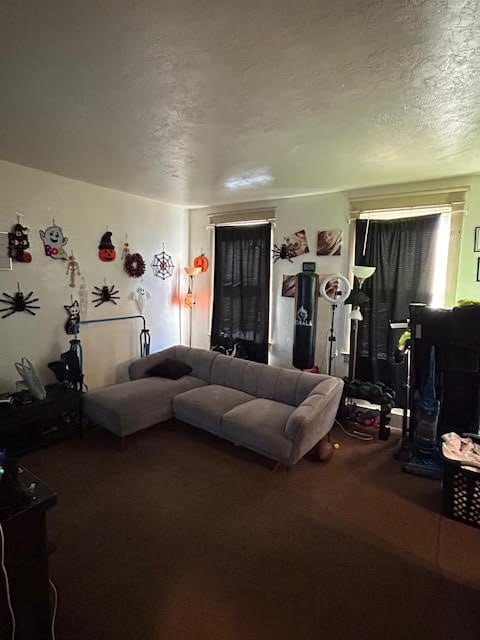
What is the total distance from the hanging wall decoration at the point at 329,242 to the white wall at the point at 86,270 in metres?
2.12

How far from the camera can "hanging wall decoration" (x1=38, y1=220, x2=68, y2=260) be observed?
11.5 feet

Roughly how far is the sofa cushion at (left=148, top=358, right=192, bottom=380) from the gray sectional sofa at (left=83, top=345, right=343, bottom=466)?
0.19 feet

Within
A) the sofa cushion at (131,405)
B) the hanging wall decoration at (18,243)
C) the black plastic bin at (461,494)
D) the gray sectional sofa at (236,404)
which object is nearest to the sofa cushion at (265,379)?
the gray sectional sofa at (236,404)

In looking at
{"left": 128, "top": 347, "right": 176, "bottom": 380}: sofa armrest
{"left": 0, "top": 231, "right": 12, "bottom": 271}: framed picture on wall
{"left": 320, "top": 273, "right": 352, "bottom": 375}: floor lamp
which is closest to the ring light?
{"left": 320, "top": 273, "right": 352, "bottom": 375}: floor lamp

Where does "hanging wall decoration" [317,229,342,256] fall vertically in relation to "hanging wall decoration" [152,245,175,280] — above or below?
above

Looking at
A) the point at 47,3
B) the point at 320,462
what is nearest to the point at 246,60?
the point at 47,3

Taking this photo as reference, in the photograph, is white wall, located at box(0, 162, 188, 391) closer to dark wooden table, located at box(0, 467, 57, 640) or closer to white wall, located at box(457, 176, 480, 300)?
dark wooden table, located at box(0, 467, 57, 640)

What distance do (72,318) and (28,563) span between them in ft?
9.66

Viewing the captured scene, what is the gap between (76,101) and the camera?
1.94 meters

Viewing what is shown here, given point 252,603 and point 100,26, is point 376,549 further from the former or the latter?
point 100,26

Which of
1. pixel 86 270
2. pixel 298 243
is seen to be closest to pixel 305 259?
pixel 298 243

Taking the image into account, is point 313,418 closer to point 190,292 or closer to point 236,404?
point 236,404

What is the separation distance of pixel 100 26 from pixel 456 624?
9.99 ft

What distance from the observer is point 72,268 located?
3770 millimetres
